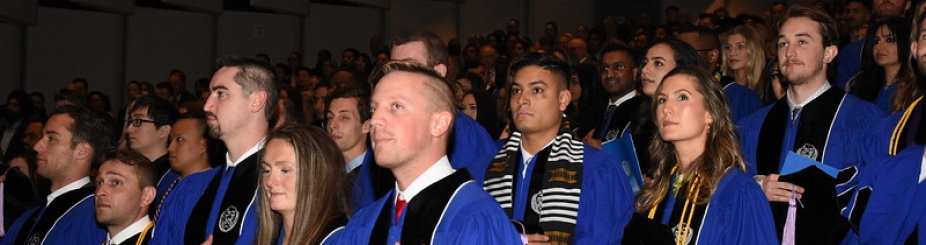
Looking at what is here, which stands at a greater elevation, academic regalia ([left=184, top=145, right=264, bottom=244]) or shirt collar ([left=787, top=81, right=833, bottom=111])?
shirt collar ([left=787, top=81, right=833, bottom=111])

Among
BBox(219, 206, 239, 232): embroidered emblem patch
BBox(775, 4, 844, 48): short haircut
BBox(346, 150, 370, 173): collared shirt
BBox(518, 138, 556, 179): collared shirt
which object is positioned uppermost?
BBox(775, 4, 844, 48): short haircut

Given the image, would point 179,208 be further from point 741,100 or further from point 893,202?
point 741,100

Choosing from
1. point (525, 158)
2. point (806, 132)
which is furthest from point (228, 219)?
point (806, 132)

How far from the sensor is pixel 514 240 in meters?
3.82

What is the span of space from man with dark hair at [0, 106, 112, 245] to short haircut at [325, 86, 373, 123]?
1455mm

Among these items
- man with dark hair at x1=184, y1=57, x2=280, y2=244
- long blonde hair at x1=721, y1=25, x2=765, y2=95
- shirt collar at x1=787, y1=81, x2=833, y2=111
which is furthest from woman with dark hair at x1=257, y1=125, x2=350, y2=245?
long blonde hair at x1=721, y1=25, x2=765, y2=95

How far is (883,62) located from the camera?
22.8 feet

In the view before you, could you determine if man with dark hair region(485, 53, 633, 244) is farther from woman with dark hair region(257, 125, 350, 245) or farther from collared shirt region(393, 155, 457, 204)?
collared shirt region(393, 155, 457, 204)

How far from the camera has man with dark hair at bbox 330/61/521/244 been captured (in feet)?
12.6

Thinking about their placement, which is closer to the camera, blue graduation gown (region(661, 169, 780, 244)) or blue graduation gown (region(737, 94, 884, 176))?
blue graduation gown (region(661, 169, 780, 244))

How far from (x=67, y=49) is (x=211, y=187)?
11401mm

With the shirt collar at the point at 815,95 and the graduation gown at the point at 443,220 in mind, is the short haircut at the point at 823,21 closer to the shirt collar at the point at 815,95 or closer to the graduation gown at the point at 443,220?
the shirt collar at the point at 815,95

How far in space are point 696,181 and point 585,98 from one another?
352 cm

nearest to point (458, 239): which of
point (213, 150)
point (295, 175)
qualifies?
point (295, 175)
